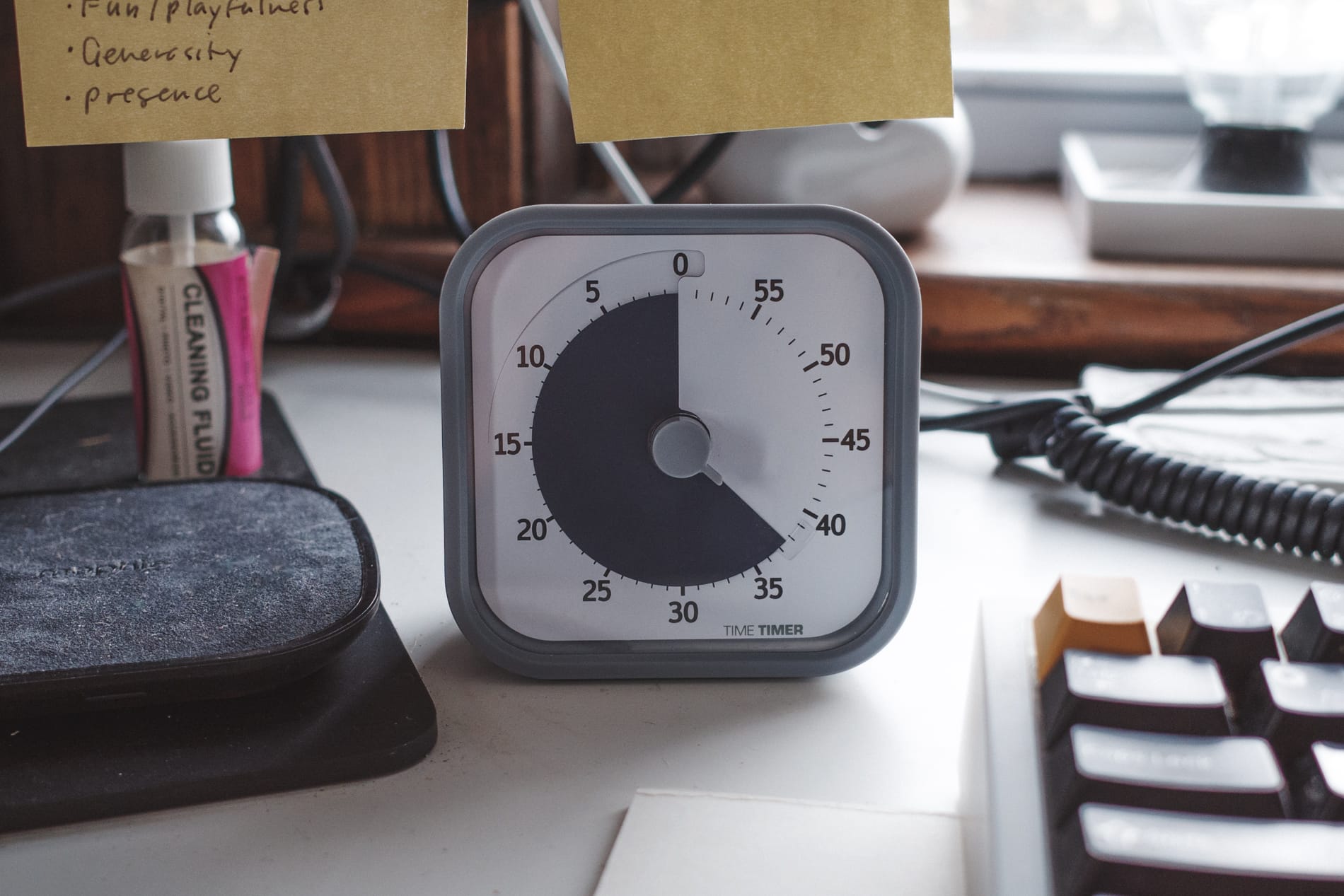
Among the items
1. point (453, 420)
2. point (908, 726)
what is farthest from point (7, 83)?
point (908, 726)

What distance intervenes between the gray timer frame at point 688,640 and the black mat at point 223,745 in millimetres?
47

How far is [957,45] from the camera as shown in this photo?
1.16 metres

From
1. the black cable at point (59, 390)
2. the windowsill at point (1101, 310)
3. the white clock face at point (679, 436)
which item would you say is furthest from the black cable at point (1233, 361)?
the black cable at point (59, 390)

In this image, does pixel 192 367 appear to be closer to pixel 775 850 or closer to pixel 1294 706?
pixel 775 850

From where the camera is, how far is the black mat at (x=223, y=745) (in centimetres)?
39

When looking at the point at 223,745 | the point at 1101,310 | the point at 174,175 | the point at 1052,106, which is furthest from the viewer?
the point at 1052,106

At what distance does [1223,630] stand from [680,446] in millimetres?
200

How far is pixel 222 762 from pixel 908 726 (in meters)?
0.25

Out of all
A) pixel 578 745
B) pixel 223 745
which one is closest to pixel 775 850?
pixel 578 745

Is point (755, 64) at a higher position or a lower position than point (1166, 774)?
→ higher

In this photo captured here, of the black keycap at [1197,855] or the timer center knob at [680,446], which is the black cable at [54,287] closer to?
the timer center knob at [680,446]

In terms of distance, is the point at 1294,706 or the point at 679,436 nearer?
the point at 1294,706

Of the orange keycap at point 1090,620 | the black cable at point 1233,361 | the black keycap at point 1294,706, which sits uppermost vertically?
the black cable at point 1233,361

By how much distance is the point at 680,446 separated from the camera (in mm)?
458
